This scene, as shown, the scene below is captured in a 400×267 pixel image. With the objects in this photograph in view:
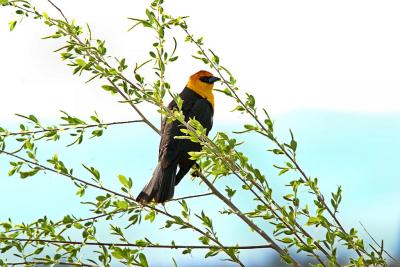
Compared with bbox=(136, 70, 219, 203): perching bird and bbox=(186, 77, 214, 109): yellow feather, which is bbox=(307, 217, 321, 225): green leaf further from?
bbox=(186, 77, 214, 109): yellow feather

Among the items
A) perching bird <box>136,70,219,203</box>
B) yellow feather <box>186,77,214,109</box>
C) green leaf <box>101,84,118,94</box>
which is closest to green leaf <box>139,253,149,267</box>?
perching bird <box>136,70,219,203</box>

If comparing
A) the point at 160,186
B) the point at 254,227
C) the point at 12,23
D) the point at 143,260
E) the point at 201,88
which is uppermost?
the point at 201,88

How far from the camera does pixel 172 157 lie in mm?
4684

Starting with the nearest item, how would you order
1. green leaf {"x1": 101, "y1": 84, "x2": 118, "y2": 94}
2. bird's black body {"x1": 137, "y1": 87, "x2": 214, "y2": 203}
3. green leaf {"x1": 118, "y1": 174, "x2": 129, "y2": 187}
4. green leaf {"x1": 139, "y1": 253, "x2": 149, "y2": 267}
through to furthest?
green leaf {"x1": 139, "y1": 253, "x2": 149, "y2": 267}, green leaf {"x1": 118, "y1": 174, "x2": 129, "y2": 187}, green leaf {"x1": 101, "y1": 84, "x2": 118, "y2": 94}, bird's black body {"x1": 137, "y1": 87, "x2": 214, "y2": 203}

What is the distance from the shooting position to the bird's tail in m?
3.90

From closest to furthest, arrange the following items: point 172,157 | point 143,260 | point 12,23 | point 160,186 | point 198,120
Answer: point 143,260
point 12,23
point 160,186
point 172,157
point 198,120

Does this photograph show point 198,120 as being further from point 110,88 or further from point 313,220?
point 313,220

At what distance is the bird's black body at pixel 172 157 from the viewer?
13.2 ft

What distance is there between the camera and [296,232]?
2.93 meters

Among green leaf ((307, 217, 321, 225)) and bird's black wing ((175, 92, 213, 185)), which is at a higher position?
bird's black wing ((175, 92, 213, 185))

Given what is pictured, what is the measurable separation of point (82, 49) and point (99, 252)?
1.06 metres

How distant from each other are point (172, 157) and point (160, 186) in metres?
0.63

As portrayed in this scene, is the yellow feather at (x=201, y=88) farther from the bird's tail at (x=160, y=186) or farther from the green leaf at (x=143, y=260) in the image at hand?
the green leaf at (x=143, y=260)

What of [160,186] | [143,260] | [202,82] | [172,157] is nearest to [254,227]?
A: [143,260]
